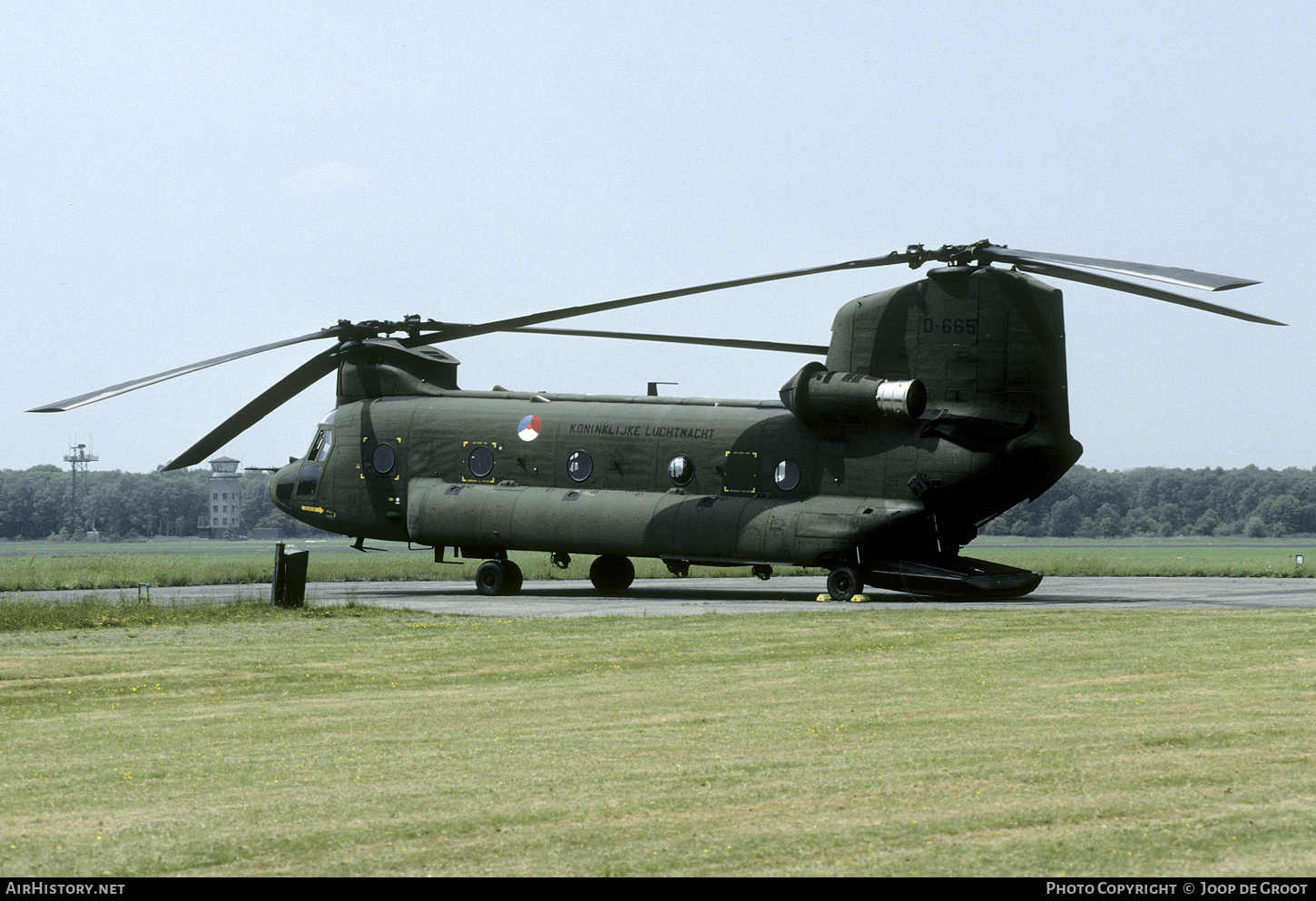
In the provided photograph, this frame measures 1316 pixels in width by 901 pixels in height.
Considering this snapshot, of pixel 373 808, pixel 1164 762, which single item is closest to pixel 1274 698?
pixel 1164 762

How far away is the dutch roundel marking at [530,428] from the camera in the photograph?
109 ft

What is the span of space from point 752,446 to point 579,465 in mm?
4393

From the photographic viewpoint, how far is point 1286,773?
29.4 ft

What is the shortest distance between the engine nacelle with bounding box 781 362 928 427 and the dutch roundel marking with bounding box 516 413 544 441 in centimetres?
637

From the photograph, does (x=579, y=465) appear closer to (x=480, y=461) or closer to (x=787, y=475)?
(x=480, y=461)

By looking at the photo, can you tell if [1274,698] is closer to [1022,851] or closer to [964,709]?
[964,709]

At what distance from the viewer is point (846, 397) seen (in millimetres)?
28922

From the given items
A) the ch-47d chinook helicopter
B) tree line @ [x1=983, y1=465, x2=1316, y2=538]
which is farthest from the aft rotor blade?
tree line @ [x1=983, y1=465, x2=1316, y2=538]

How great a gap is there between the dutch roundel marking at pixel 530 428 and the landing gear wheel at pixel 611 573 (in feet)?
13.1

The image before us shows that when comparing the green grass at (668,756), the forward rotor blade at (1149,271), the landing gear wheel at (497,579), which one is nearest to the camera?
the green grass at (668,756)

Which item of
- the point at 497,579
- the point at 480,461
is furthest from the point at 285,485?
the point at 497,579

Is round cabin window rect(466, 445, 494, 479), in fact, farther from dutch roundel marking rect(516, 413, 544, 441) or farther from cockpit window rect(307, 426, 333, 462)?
cockpit window rect(307, 426, 333, 462)

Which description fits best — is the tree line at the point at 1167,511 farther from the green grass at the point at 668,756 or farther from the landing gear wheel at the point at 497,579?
the green grass at the point at 668,756

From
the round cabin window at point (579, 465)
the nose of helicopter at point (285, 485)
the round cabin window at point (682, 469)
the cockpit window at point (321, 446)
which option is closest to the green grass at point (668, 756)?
the round cabin window at point (682, 469)
